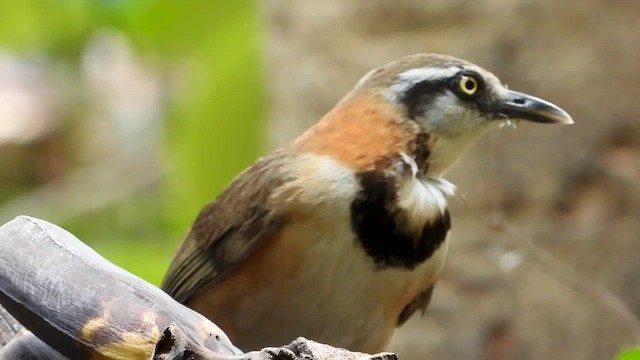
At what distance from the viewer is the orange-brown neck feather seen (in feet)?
8.48

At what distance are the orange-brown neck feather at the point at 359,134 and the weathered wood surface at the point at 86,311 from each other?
1.02 metres

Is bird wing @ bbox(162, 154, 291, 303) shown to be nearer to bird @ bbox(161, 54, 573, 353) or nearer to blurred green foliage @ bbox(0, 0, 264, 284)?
bird @ bbox(161, 54, 573, 353)

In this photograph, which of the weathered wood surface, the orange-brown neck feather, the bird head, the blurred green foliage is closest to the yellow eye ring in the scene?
the bird head

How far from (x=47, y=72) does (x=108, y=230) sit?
94cm

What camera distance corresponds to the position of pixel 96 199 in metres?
5.44

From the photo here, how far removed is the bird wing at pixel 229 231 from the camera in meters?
2.59

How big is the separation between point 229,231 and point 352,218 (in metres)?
0.34

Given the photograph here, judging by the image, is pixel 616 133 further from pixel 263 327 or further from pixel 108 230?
pixel 108 230

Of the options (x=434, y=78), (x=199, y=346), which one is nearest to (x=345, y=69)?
(x=434, y=78)

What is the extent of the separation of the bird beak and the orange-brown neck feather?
0.24 metres

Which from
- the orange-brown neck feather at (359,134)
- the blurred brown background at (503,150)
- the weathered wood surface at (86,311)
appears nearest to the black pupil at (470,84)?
the orange-brown neck feather at (359,134)

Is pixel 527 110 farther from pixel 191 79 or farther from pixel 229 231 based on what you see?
pixel 191 79

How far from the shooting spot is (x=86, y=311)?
1525 millimetres

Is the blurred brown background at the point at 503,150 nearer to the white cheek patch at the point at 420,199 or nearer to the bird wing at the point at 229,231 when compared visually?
the white cheek patch at the point at 420,199
